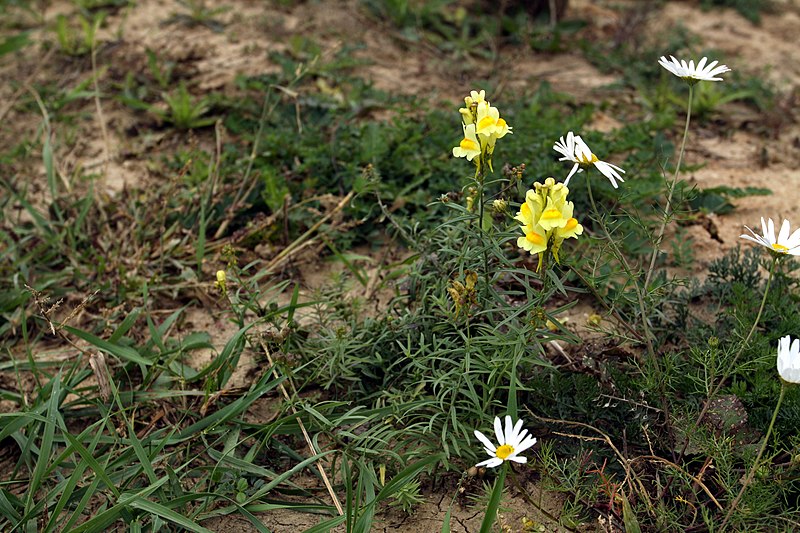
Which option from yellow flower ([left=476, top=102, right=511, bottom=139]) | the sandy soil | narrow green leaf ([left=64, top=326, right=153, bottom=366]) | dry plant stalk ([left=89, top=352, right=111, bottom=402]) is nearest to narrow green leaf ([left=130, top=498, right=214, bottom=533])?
dry plant stalk ([left=89, top=352, right=111, bottom=402])

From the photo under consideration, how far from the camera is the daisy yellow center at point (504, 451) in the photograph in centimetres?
177

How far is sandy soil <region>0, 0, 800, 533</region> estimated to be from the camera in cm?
354

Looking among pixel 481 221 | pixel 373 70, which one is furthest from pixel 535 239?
pixel 373 70

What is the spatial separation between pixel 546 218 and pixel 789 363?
2.01ft

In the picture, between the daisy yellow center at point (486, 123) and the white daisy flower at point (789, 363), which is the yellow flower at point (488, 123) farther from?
the white daisy flower at point (789, 363)

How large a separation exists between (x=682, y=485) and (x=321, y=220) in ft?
5.32

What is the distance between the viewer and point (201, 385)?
98.7 inches

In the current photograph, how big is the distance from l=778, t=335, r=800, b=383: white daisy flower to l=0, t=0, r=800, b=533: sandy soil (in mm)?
1299

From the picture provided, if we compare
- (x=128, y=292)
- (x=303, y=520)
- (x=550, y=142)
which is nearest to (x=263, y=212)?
(x=128, y=292)

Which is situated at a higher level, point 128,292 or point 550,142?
point 550,142

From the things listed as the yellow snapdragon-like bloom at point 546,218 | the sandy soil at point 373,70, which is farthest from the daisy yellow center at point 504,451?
the sandy soil at point 373,70

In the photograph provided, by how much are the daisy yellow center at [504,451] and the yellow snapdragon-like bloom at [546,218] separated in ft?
1.46

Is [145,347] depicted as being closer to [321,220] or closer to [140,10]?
[321,220]

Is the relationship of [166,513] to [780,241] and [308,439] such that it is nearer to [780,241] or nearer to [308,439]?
[308,439]
